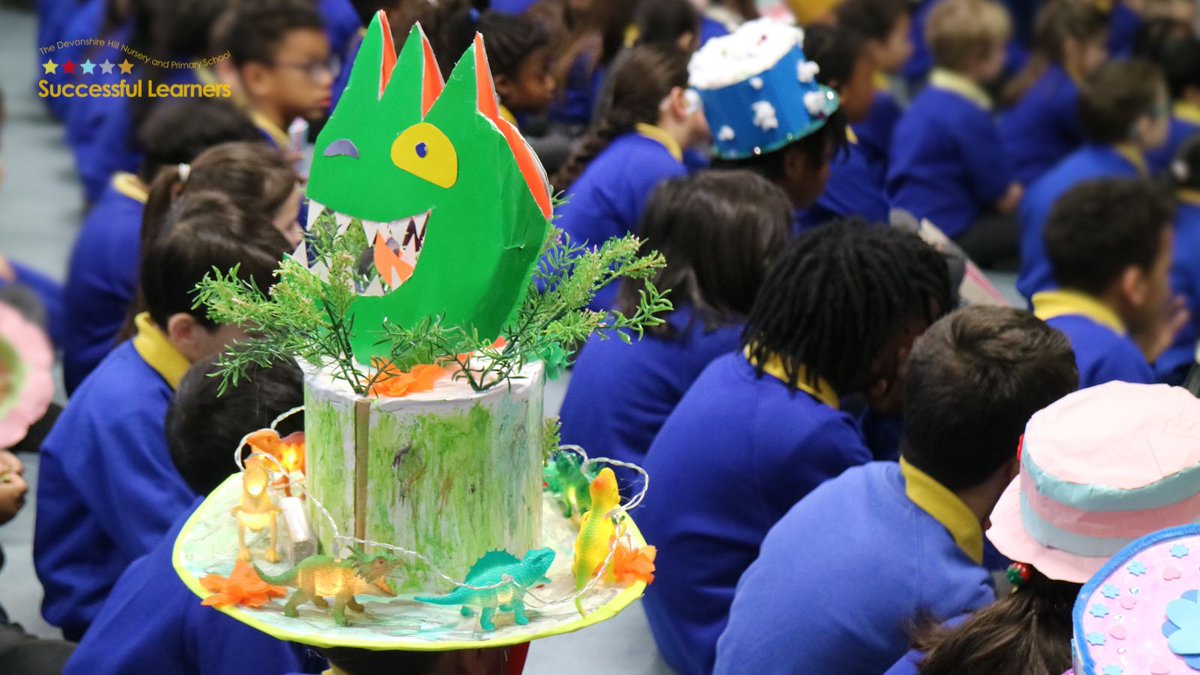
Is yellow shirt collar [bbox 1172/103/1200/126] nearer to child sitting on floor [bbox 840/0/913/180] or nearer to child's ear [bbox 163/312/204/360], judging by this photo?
child sitting on floor [bbox 840/0/913/180]

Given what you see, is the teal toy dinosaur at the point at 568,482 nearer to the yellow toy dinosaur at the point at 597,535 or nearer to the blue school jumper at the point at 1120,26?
the yellow toy dinosaur at the point at 597,535

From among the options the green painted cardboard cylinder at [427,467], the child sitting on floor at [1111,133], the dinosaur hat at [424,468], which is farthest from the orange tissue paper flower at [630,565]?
the child sitting on floor at [1111,133]

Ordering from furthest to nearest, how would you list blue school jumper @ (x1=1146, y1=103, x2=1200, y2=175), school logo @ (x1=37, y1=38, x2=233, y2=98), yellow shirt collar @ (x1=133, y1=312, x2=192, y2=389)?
1. blue school jumper @ (x1=1146, y1=103, x2=1200, y2=175)
2. school logo @ (x1=37, y1=38, x2=233, y2=98)
3. yellow shirt collar @ (x1=133, y1=312, x2=192, y2=389)

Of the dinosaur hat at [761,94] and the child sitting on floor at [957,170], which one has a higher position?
the dinosaur hat at [761,94]

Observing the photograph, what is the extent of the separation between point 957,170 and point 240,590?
15.9 feet

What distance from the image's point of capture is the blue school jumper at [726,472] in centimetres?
259

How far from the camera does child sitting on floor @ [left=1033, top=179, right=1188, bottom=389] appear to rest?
123 inches

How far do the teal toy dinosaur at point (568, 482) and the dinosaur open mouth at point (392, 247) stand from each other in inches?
11.9

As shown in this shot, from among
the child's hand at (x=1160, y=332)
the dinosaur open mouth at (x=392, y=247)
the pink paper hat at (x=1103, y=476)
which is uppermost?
the dinosaur open mouth at (x=392, y=247)

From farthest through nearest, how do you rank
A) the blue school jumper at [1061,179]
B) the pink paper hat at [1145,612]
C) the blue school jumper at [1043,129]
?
the blue school jumper at [1043,129] → the blue school jumper at [1061,179] → the pink paper hat at [1145,612]

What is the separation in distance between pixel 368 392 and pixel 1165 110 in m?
5.07

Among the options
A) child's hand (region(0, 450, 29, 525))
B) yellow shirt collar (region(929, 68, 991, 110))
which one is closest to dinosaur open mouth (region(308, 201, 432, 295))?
child's hand (region(0, 450, 29, 525))

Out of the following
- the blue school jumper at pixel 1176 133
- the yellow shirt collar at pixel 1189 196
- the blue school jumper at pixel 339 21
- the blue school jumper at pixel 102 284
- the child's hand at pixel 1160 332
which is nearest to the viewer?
the child's hand at pixel 1160 332

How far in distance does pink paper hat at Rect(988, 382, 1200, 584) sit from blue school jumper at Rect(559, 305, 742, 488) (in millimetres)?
1439
